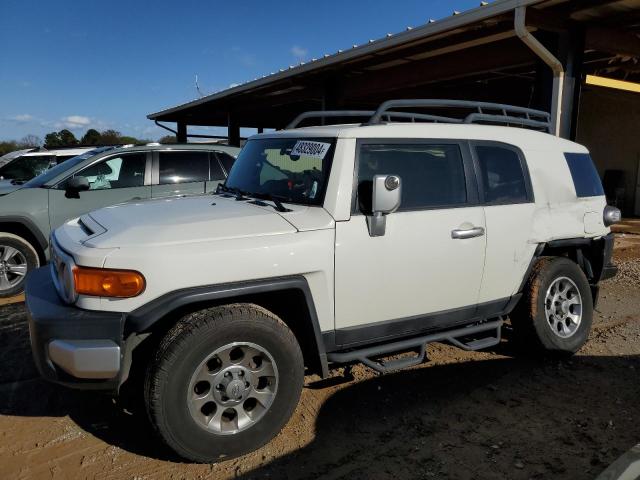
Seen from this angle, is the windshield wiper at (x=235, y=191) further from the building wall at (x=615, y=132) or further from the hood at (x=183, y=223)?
the building wall at (x=615, y=132)

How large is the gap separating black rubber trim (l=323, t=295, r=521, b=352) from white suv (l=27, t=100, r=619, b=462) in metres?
0.01

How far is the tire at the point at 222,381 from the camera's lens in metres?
2.72

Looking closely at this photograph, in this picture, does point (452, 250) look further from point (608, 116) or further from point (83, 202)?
point (608, 116)

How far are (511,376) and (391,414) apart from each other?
3.91 feet

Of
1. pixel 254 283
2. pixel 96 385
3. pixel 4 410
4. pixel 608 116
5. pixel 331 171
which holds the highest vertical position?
pixel 608 116

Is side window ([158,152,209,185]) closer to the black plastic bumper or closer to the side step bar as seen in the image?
the side step bar

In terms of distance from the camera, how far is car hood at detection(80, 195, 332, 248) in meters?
2.82

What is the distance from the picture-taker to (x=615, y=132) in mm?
14898

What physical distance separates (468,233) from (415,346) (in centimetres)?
86

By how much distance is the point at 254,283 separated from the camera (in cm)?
290

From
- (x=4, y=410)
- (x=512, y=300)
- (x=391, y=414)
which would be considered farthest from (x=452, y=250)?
(x=4, y=410)

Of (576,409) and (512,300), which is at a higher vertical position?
(512,300)

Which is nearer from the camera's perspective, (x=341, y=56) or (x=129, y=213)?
(x=129, y=213)

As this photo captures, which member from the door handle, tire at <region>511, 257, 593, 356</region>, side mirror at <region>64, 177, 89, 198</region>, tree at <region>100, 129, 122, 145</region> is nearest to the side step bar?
tire at <region>511, 257, 593, 356</region>
